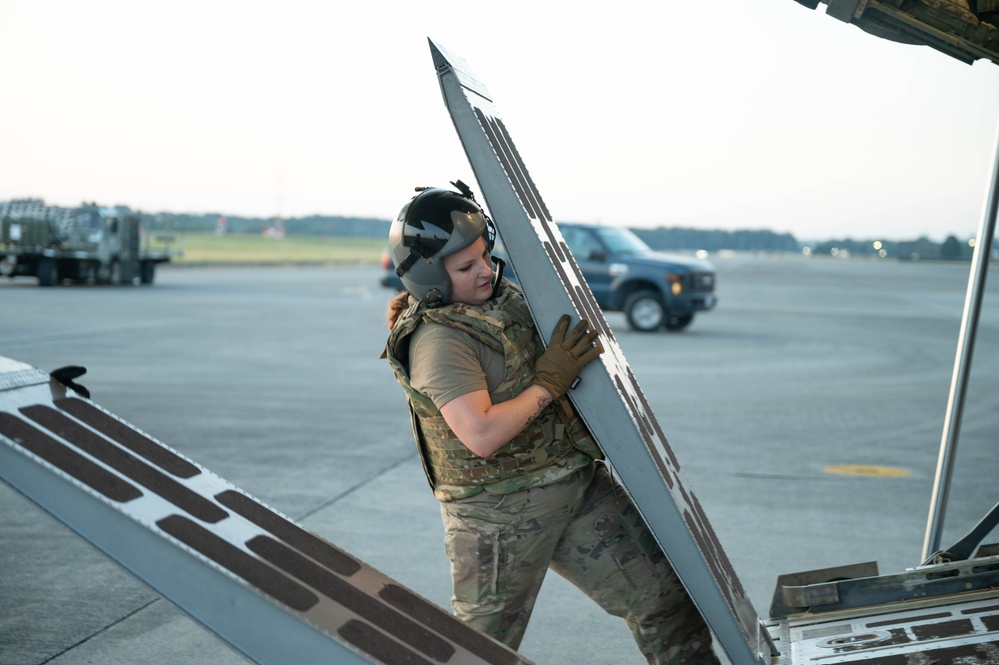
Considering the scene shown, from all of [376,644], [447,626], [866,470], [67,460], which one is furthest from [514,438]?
[866,470]

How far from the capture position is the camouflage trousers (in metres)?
2.88

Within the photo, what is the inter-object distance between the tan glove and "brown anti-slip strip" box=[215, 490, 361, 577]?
70 centimetres

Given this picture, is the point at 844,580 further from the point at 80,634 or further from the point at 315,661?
the point at 80,634

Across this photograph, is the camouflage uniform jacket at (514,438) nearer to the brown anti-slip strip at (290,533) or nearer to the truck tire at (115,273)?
the brown anti-slip strip at (290,533)

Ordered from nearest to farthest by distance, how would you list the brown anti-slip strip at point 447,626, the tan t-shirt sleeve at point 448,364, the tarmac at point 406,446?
the brown anti-slip strip at point 447,626 < the tan t-shirt sleeve at point 448,364 < the tarmac at point 406,446

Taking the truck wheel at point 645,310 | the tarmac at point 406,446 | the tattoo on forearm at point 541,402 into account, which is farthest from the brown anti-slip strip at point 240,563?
the truck wheel at point 645,310

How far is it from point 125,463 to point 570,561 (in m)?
1.29

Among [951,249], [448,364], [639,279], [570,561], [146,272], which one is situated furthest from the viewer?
→ [951,249]

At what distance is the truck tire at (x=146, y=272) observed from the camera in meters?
32.4

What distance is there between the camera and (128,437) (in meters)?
2.65

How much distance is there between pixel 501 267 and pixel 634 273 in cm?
1583

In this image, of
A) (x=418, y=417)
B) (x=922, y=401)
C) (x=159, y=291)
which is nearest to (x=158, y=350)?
(x=922, y=401)

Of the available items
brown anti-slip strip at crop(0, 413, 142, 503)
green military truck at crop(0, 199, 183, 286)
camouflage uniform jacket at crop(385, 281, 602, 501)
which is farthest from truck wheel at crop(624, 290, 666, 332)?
green military truck at crop(0, 199, 183, 286)

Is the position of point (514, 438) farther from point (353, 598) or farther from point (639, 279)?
point (639, 279)
